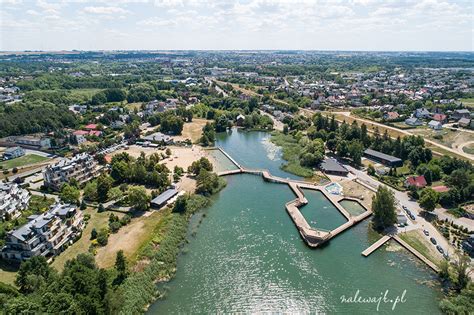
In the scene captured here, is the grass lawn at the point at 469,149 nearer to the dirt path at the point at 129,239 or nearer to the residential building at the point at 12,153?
the dirt path at the point at 129,239

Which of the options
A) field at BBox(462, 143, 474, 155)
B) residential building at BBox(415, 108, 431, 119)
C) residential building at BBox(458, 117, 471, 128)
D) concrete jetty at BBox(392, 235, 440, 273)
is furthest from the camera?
residential building at BBox(415, 108, 431, 119)

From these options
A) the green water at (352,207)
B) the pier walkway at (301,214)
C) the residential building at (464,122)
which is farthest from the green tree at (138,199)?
the residential building at (464,122)

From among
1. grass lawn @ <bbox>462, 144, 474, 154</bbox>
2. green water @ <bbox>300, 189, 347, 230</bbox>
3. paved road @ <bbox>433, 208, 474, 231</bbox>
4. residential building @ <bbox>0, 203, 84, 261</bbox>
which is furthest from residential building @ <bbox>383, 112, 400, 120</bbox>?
residential building @ <bbox>0, 203, 84, 261</bbox>

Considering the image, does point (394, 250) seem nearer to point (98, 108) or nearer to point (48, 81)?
point (98, 108)

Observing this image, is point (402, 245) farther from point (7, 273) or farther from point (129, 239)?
point (7, 273)

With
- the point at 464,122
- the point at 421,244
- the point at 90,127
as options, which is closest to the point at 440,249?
the point at 421,244

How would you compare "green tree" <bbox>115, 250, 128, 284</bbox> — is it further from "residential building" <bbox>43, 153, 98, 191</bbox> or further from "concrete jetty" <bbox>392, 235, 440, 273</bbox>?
"concrete jetty" <bbox>392, 235, 440, 273</bbox>
